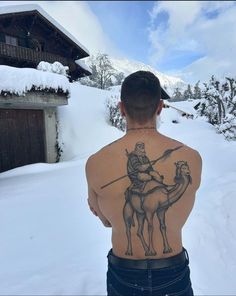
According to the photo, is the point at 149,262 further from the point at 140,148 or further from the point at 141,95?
the point at 141,95

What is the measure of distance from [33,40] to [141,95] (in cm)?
1501

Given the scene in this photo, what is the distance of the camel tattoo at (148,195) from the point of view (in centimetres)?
160

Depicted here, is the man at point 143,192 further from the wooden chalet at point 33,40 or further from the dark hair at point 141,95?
the wooden chalet at point 33,40

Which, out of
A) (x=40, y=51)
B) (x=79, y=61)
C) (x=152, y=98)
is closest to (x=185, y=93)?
(x=79, y=61)

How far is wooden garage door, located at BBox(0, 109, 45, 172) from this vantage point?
10070 millimetres

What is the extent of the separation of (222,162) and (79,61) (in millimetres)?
12104

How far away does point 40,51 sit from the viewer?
15.0 m

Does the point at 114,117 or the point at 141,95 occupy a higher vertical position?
the point at 141,95

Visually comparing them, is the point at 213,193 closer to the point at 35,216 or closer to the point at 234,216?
the point at 234,216

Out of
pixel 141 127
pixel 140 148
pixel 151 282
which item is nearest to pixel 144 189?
pixel 140 148

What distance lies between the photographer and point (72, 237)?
4031 mm

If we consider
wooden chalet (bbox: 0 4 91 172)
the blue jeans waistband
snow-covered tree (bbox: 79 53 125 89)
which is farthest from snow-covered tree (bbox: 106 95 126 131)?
the blue jeans waistband

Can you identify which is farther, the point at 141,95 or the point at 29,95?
the point at 29,95

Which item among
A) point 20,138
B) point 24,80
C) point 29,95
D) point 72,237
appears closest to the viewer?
point 72,237
